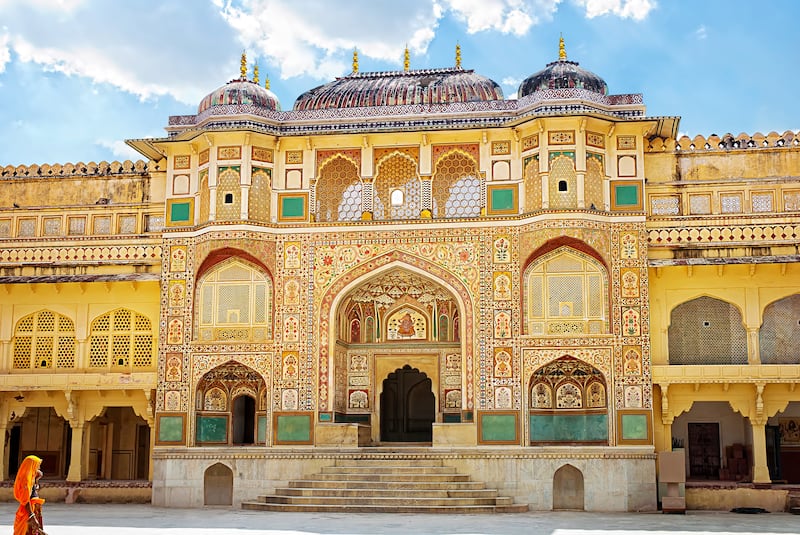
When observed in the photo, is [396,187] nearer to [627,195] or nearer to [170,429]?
[627,195]

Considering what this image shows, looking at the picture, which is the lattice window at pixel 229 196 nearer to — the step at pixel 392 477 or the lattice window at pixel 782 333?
the step at pixel 392 477

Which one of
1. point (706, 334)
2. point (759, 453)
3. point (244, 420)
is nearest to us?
point (759, 453)

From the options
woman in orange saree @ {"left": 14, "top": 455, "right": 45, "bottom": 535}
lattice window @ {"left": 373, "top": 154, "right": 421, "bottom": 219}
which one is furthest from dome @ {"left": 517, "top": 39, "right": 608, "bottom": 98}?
woman in orange saree @ {"left": 14, "top": 455, "right": 45, "bottom": 535}

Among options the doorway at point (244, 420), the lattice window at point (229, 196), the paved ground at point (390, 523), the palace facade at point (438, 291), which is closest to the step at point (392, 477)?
the palace facade at point (438, 291)

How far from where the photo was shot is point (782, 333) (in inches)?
752

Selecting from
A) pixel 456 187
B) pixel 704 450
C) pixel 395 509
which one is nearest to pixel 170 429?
pixel 395 509

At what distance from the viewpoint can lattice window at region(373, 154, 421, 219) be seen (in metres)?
19.8

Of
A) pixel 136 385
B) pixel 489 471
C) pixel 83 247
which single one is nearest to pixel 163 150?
pixel 83 247

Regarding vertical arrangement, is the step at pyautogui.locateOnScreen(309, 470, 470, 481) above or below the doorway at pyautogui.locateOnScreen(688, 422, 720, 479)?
below

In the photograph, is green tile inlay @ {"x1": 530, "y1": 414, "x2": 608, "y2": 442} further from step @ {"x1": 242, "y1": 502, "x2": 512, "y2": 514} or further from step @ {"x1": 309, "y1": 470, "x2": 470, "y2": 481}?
step @ {"x1": 242, "y1": 502, "x2": 512, "y2": 514}

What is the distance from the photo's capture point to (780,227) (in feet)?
62.5

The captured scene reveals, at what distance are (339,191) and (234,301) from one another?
2.87m

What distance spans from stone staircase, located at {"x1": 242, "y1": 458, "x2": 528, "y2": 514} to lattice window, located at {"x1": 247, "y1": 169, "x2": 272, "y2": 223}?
4772 mm

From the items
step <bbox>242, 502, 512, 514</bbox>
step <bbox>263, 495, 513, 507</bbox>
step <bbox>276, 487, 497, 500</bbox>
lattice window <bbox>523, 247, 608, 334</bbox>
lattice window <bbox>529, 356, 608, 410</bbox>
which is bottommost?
step <bbox>242, 502, 512, 514</bbox>
